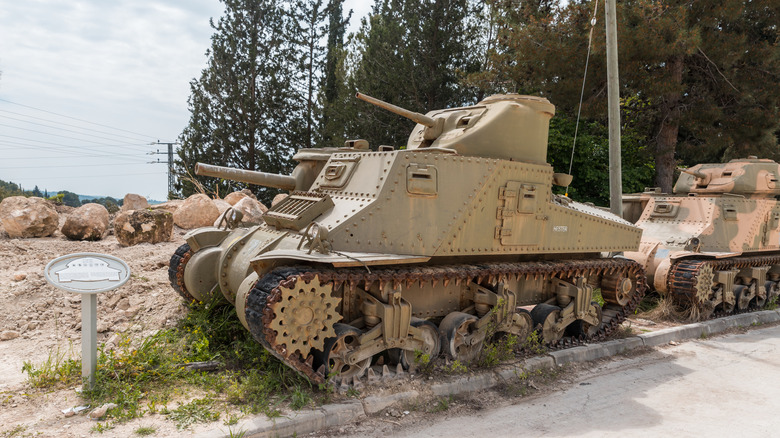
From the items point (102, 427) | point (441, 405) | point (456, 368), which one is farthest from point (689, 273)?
point (102, 427)

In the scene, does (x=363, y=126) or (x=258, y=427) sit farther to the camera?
(x=363, y=126)

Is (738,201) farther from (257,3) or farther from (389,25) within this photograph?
(257,3)

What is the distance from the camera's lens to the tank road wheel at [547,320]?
289 inches

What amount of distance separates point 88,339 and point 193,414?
126cm

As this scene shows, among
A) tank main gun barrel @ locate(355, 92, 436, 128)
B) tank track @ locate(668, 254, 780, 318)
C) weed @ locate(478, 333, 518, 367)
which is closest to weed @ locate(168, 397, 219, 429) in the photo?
weed @ locate(478, 333, 518, 367)

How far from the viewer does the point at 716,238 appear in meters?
10.3

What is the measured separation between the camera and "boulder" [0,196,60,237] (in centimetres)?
1188

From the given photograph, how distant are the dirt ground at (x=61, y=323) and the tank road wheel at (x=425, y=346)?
0.24 metres

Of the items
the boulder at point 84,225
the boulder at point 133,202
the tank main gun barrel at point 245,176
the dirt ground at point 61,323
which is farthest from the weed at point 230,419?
the boulder at point 133,202

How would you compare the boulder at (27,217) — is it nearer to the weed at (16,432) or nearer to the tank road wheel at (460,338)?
the weed at (16,432)

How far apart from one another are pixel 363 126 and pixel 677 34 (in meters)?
10.5

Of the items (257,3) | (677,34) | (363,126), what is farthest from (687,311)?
(257,3)

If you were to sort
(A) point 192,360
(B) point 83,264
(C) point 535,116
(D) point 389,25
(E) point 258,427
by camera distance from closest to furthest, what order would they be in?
(E) point 258,427
(B) point 83,264
(A) point 192,360
(C) point 535,116
(D) point 389,25

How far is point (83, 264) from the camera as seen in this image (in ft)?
16.8
